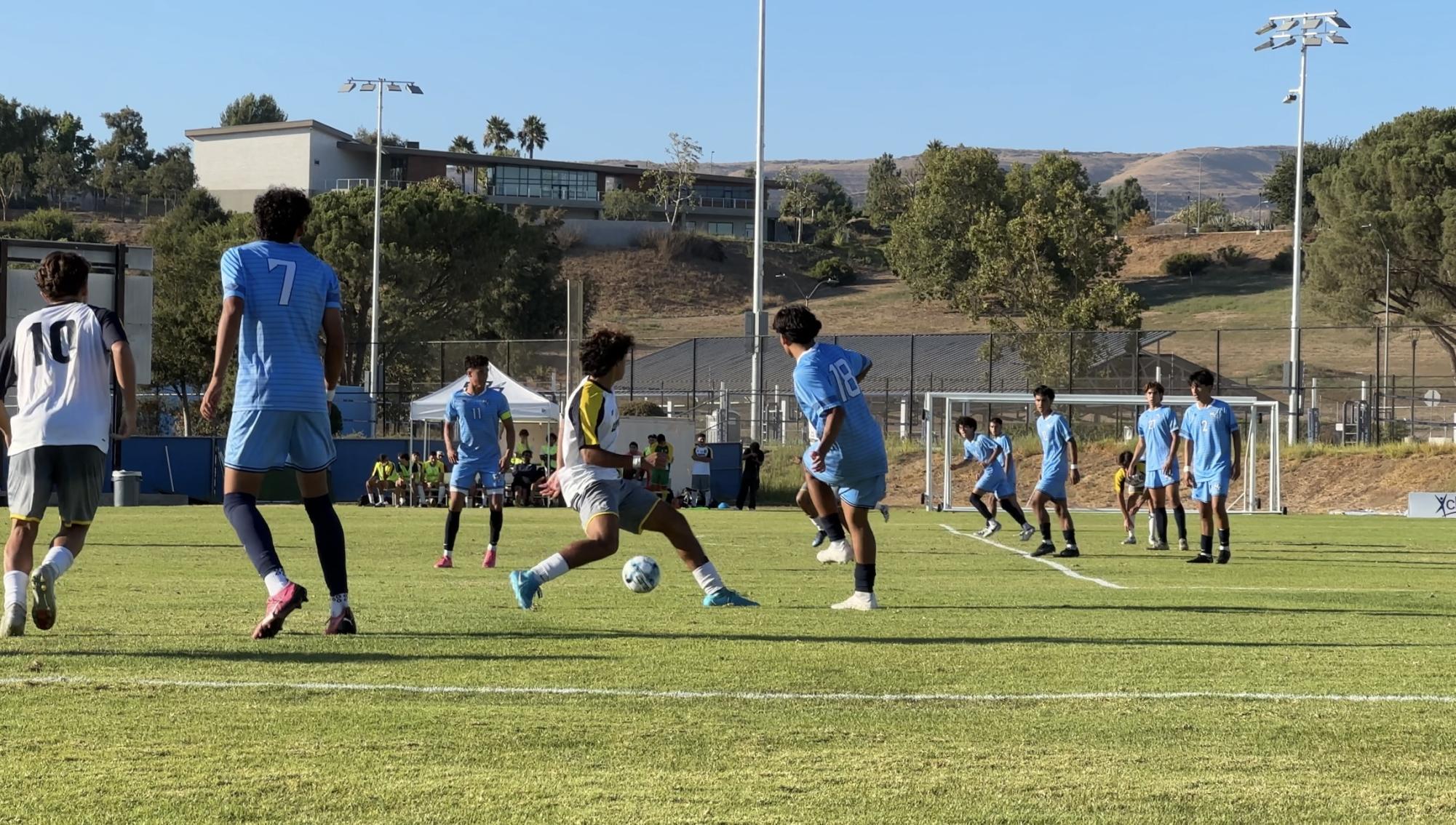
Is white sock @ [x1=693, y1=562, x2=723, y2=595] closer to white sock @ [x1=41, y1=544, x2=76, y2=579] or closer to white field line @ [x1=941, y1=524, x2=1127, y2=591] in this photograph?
white sock @ [x1=41, y1=544, x2=76, y2=579]

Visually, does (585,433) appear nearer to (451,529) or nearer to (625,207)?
(451,529)

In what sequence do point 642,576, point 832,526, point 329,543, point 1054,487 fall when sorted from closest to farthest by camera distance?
point 329,543
point 642,576
point 832,526
point 1054,487

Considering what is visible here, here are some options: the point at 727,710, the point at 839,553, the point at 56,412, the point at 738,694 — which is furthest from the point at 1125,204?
the point at 727,710

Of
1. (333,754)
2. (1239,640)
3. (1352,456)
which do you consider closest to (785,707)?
(333,754)

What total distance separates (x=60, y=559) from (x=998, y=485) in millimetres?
12861

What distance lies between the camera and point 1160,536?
19.1 meters

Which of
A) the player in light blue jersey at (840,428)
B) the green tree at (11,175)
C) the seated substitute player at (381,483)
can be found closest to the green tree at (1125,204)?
the green tree at (11,175)

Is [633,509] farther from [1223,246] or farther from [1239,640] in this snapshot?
[1223,246]

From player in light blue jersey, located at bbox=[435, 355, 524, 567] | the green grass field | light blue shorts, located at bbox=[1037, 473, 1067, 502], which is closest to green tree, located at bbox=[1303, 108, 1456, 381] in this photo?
light blue shorts, located at bbox=[1037, 473, 1067, 502]

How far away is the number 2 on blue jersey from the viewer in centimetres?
1005

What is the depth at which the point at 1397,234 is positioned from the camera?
75250mm

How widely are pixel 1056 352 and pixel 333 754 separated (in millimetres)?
45269

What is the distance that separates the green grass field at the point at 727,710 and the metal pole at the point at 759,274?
33.3m

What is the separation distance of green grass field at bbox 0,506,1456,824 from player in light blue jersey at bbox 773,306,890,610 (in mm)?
641
